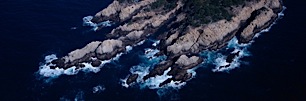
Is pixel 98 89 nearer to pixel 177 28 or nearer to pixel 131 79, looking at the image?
pixel 131 79

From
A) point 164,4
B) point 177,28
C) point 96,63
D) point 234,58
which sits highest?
point 164,4

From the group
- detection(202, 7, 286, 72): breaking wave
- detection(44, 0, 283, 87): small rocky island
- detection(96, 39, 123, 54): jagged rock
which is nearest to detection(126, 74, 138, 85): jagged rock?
detection(44, 0, 283, 87): small rocky island

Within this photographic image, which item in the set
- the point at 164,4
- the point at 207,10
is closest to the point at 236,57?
the point at 207,10

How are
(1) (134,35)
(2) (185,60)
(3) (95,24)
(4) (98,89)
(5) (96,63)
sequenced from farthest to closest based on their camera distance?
(3) (95,24), (1) (134,35), (5) (96,63), (2) (185,60), (4) (98,89)

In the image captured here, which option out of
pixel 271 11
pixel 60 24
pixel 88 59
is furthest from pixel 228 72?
pixel 60 24

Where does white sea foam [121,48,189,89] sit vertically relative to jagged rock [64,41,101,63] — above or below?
below

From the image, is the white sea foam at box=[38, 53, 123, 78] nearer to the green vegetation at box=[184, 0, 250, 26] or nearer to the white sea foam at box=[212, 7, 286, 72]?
the green vegetation at box=[184, 0, 250, 26]
